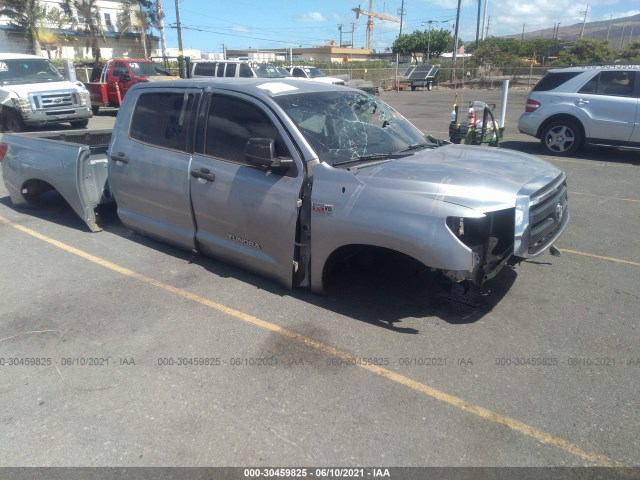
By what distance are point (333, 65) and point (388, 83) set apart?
5.41 metres

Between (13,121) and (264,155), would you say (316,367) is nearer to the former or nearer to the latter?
(264,155)

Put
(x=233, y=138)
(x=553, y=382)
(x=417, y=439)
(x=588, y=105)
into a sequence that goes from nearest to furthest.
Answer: (x=417, y=439), (x=553, y=382), (x=233, y=138), (x=588, y=105)

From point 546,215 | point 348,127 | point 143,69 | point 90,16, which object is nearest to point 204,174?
point 348,127

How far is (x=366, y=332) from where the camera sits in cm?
375

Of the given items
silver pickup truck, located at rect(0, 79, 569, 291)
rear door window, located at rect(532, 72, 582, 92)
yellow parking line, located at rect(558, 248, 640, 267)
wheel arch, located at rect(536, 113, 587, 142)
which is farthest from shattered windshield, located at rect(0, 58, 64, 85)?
yellow parking line, located at rect(558, 248, 640, 267)

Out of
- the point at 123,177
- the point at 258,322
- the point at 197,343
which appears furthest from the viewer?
the point at 123,177

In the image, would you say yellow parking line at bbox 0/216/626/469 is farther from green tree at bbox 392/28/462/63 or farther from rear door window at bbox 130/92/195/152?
green tree at bbox 392/28/462/63

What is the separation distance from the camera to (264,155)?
12.6 feet

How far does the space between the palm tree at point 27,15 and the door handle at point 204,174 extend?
47.0 meters

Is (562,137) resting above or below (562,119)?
below

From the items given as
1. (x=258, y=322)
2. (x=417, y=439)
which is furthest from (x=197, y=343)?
(x=417, y=439)

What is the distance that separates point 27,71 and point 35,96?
1394mm

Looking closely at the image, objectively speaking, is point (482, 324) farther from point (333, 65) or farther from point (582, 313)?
point (333, 65)

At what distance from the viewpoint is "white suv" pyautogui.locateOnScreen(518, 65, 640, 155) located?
9719 mm
